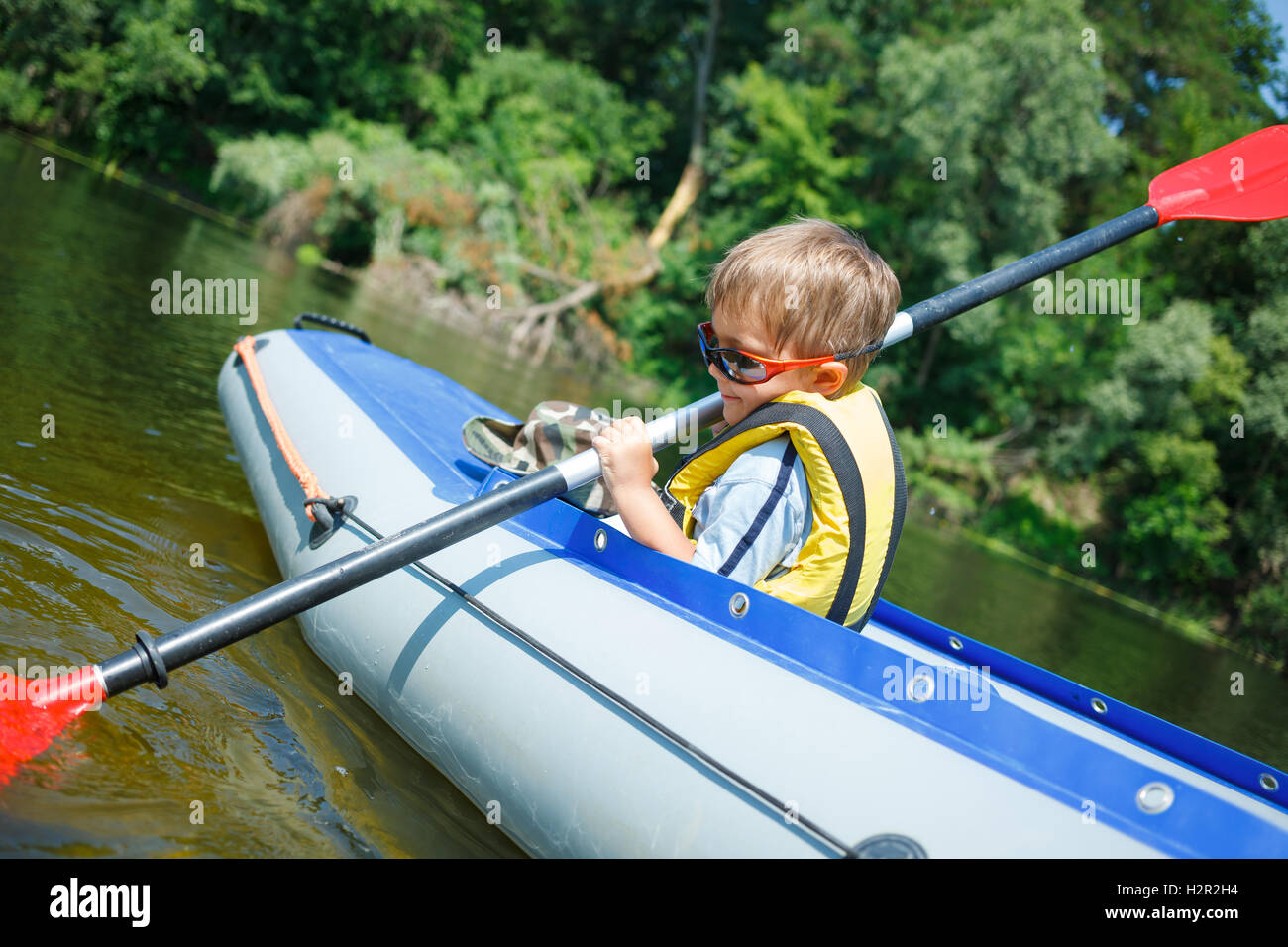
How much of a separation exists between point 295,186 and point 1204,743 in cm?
1786

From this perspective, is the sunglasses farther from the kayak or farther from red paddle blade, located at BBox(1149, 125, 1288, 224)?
red paddle blade, located at BBox(1149, 125, 1288, 224)

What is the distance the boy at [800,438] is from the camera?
72.6 inches

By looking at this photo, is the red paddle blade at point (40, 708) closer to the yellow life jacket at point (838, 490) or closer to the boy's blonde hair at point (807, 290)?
the yellow life jacket at point (838, 490)

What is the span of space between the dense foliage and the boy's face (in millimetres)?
13124

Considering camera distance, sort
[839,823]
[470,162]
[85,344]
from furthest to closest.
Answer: [470,162], [85,344], [839,823]

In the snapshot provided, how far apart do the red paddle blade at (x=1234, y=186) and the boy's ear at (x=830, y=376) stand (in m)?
1.76

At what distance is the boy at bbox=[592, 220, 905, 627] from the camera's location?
6.05ft

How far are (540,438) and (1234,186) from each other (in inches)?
94.9

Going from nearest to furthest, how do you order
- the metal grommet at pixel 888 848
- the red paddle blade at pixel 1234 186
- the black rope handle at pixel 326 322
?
the metal grommet at pixel 888 848
the red paddle blade at pixel 1234 186
the black rope handle at pixel 326 322

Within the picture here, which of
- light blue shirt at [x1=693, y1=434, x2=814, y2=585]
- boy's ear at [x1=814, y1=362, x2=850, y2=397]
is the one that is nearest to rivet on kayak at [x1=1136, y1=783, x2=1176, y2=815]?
light blue shirt at [x1=693, y1=434, x2=814, y2=585]

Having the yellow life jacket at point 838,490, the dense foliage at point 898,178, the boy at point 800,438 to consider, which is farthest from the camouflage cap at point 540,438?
the dense foliage at point 898,178
